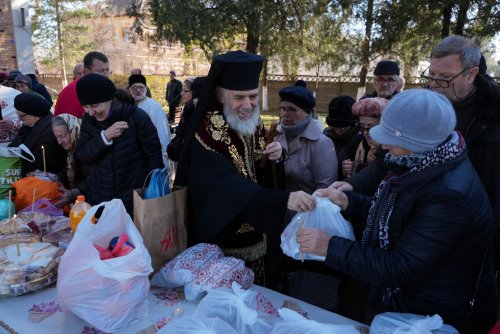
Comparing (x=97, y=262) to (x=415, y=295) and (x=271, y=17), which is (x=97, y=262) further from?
(x=271, y=17)

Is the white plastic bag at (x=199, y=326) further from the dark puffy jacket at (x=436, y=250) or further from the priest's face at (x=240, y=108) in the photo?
the priest's face at (x=240, y=108)

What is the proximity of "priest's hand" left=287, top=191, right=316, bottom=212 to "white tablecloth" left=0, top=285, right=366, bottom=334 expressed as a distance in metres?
0.41

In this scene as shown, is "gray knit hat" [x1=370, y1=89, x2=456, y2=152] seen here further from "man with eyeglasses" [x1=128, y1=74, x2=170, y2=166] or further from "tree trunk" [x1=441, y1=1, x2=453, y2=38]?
"tree trunk" [x1=441, y1=1, x2=453, y2=38]

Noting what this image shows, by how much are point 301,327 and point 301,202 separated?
580 millimetres

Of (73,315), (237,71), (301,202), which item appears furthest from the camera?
(237,71)

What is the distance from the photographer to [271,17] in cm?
1327

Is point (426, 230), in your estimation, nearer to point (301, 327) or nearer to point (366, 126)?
point (301, 327)

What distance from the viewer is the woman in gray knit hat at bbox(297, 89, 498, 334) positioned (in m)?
1.27

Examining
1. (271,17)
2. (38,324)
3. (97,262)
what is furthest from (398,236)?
(271,17)

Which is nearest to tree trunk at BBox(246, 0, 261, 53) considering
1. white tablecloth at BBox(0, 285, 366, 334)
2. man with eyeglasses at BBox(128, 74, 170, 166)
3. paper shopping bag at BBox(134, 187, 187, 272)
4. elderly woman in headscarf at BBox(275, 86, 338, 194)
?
man with eyeglasses at BBox(128, 74, 170, 166)

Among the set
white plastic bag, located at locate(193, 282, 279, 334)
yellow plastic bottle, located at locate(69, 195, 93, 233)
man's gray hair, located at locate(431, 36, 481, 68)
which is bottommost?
white plastic bag, located at locate(193, 282, 279, 334)

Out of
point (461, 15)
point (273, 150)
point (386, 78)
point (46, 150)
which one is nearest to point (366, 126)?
point (273, 150)

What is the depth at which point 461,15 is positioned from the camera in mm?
9750

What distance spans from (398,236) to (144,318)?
1054 millimetres
